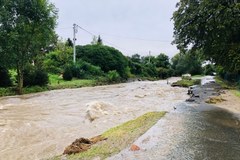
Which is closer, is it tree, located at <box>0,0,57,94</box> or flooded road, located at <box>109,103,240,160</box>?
flooded road, located at <box>109,103,240,160</box>

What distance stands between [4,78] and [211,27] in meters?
19.7

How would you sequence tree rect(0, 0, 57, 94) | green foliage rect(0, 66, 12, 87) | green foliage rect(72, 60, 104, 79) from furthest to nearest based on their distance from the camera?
1. green foliage rect(72, 60, 104, 79)
2. green foliage rect(0, 66, 12, 87)
3. tree rect(0, 0, 57, 94)

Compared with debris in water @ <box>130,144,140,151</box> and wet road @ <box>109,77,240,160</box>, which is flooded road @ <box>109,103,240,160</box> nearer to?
wet road @ <box>109,77,240,160</box>

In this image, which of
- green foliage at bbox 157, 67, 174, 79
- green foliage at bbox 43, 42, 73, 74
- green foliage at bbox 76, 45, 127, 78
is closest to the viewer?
green foliage at bbox 43, 42, 73, 74

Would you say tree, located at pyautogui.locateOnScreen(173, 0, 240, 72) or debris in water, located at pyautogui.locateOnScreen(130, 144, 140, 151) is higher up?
Result: tree, located at pyautogui.locateOnScreen(173, 0, 240, 72)

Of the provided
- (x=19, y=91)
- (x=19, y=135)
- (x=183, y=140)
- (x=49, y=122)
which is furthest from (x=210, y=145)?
(x=19, y=91)

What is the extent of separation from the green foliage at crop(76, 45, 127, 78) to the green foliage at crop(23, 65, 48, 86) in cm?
2110

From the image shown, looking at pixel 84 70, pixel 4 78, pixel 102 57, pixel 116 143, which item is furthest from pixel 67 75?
pixel 116 143

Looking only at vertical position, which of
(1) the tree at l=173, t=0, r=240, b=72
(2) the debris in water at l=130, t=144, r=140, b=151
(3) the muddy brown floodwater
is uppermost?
(1) the tree at l=173, t=0, r=240, b=72

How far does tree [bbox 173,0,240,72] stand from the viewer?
1473 cm

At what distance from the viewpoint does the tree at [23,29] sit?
24.2 metres

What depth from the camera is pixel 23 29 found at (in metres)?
25.4

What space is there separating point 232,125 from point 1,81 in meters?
22.0

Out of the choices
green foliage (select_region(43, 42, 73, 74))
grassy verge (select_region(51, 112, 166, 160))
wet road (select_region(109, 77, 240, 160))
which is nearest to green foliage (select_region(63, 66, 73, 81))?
green foliage (select_region(43, 42, 73, 74))
